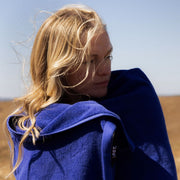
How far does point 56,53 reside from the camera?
1.12 metres

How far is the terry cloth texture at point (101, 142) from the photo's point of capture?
90 centimetres

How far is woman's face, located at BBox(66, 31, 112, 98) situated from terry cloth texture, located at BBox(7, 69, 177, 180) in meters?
0.07

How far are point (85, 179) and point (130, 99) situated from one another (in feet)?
1.08

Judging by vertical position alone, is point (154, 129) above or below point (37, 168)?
above

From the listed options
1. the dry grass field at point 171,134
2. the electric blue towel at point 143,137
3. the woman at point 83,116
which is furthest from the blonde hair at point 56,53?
the dry grass field at point 171,134

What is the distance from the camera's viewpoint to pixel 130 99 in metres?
1.06

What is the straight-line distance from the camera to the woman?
91 centimetres

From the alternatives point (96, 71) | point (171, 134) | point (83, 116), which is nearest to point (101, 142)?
point (83, 116)

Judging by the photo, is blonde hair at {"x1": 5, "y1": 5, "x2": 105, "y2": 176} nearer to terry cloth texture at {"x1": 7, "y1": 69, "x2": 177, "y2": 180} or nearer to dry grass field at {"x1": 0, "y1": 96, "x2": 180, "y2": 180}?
terry cloth texture at {"x1": 7, "y1": 69, "x2": 177, "y2": 180}

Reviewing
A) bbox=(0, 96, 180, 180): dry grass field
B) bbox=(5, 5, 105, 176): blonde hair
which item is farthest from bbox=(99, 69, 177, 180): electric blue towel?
bbox=(0, 96, 180, 180): dry grass field

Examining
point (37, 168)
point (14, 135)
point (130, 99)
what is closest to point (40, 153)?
point (37, 168)

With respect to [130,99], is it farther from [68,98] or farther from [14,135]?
[14,135]

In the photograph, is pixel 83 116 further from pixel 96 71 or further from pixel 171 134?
pixel 171 134

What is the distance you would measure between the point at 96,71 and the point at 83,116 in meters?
0.23
